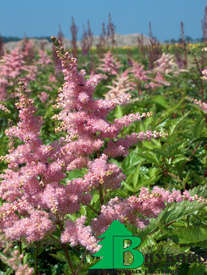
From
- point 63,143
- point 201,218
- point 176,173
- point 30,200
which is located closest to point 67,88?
point 63,143

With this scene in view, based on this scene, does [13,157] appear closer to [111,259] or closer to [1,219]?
[1,219]

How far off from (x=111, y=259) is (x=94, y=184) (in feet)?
1.69

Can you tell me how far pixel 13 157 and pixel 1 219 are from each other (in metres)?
0.44

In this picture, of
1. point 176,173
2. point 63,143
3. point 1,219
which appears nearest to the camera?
point 1,219

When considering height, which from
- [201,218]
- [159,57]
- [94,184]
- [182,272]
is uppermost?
[159,57]

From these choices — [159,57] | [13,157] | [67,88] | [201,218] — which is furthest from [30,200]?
[159,57]

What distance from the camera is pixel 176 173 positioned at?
14.4ft

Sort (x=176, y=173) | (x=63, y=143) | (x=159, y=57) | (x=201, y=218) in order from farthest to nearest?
(x=159, y=57) → (x=176, y=173) → (x=201, y=218) → (x=63, y=143)

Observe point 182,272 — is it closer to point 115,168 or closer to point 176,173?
point 115,168

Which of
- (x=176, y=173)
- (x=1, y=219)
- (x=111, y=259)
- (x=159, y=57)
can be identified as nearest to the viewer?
(x=111, y=259)

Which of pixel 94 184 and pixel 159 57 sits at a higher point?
pixel 159 57

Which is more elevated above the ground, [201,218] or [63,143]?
[63,143]

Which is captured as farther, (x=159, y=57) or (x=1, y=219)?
(x=159, y=57)

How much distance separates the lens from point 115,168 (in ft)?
7.98
